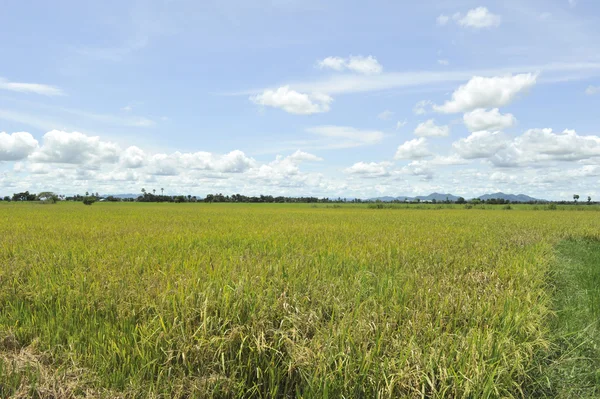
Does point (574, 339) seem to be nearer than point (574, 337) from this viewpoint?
Yes

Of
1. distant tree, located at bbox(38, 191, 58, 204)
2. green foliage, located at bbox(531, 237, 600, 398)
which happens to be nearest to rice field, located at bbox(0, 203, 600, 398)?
green foliage, located at bbox(531, 237, 600, 398)

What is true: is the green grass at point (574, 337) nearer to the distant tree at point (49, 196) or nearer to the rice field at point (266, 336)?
the rice field at point (266, 336)

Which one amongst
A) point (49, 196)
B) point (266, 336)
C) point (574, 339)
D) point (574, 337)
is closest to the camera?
point (266, 336)

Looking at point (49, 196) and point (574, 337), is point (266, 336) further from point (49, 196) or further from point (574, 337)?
point (49, 196)

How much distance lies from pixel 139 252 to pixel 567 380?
7149 millimetres

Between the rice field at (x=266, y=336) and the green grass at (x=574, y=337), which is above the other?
the rice field at (x=266, y=336)

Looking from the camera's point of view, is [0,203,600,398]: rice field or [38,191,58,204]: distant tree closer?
[0,203,600,398]: rice field

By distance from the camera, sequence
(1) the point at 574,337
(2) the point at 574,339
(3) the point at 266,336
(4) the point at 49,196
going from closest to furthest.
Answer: (3) the point at 266,336, (2) the point at 574,339, (1) the point at 574,337, (4) the point at 49,196

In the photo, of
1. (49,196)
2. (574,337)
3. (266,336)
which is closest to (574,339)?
(574,337)

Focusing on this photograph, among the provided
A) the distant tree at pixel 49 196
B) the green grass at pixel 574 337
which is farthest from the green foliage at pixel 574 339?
the distant tree at pixel 49 196

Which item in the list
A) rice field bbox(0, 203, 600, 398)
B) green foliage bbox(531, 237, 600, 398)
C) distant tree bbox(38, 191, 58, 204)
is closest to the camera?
rice field bbox(0, 203, 600, 398)

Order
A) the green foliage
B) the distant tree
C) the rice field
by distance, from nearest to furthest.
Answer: the rice field
the green foliage
the distant tree

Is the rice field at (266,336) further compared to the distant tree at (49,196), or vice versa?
the distant tree at (49,196)

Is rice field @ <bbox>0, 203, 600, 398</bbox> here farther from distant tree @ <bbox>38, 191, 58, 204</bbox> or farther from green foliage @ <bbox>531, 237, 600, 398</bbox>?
distant tree @ <bbox>38, 191, 58, 204</bbox>
